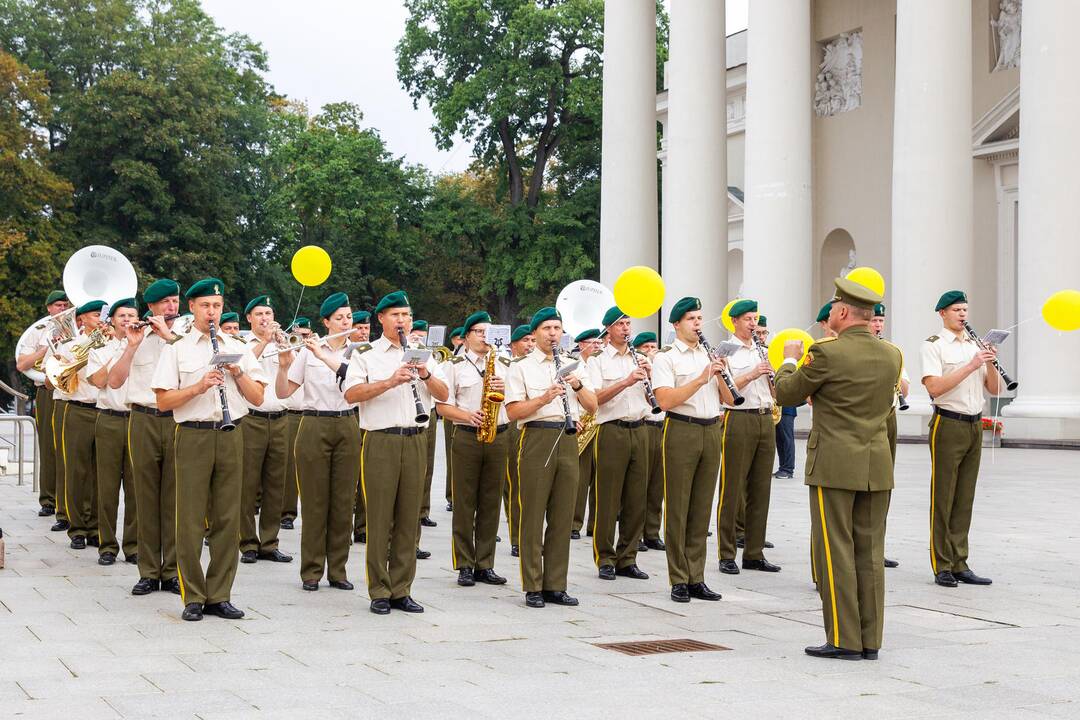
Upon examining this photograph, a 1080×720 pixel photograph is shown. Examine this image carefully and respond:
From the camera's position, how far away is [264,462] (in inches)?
501

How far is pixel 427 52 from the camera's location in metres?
51.8

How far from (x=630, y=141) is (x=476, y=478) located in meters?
24.9

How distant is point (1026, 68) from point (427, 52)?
30.9 m

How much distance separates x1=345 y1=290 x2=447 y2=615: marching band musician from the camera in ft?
31.1

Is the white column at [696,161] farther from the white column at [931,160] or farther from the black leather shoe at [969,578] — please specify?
the black leather shoe at [969,578]

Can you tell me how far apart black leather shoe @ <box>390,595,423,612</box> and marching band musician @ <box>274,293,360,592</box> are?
96cm

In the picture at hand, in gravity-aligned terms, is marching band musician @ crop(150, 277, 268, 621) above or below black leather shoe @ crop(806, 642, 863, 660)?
above

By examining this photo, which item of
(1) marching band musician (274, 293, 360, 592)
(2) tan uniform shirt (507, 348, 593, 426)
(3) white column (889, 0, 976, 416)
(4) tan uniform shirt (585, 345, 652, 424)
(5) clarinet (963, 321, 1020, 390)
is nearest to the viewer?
(2) tan uniform shirt (507, 348, 593, 426)

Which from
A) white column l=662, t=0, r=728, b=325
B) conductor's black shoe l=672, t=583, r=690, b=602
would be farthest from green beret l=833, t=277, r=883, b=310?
white column l=662, t=0, r=728, b=325

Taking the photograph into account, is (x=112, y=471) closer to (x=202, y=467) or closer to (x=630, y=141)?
(x=202, y=467)

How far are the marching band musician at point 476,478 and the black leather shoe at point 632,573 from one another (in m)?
1.09

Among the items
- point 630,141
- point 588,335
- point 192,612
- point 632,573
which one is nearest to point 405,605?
point 192,612

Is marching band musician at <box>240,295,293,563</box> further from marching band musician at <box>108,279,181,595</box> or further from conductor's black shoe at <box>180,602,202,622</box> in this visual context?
conductor's black shoe at <box>180,602,202,622</box>

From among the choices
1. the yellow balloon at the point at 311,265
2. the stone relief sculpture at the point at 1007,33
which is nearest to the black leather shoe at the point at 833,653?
the yellow balloon at the point at 311,265
